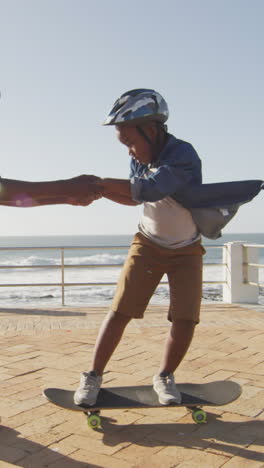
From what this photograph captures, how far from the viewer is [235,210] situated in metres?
2.58

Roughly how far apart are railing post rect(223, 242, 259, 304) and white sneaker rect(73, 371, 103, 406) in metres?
5.97

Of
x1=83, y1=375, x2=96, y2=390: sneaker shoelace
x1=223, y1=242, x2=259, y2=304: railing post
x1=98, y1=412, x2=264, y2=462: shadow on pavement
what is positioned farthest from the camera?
x1=223, y1=242, x2=259, y2=304: railing post

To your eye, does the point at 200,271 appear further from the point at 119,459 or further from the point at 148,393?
the point at 119,459

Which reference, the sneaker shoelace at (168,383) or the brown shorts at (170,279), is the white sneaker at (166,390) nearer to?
the sneaker shoelace at (168,383)

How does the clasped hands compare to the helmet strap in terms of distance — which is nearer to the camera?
the clasped hands

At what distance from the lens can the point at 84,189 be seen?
7.81 feet

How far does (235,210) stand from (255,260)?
6.12m

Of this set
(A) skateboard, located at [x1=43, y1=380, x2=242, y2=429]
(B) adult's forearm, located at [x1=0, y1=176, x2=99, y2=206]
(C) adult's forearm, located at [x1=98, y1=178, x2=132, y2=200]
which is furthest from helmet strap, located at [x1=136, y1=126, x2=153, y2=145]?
(A) skateboard, located at [x1=43, y1=380, x2=242, y2=429]

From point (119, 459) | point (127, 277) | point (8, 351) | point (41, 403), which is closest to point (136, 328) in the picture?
point (8, 351)

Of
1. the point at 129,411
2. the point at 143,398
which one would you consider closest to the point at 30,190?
the point at 143,398

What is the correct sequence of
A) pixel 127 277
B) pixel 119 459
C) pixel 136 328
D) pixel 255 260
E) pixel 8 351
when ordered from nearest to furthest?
pixel 119 459 < pixel 127 277 < pixel 8 351 < pixel 136 328 < pixel 255 260

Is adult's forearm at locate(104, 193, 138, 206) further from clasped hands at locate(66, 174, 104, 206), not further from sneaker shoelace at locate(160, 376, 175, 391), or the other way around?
sneaker shoelace at locate(160, 376, 175, 391)

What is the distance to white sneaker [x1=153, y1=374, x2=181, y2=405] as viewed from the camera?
2727 millimetres

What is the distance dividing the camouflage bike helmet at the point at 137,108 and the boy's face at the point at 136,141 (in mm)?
42
